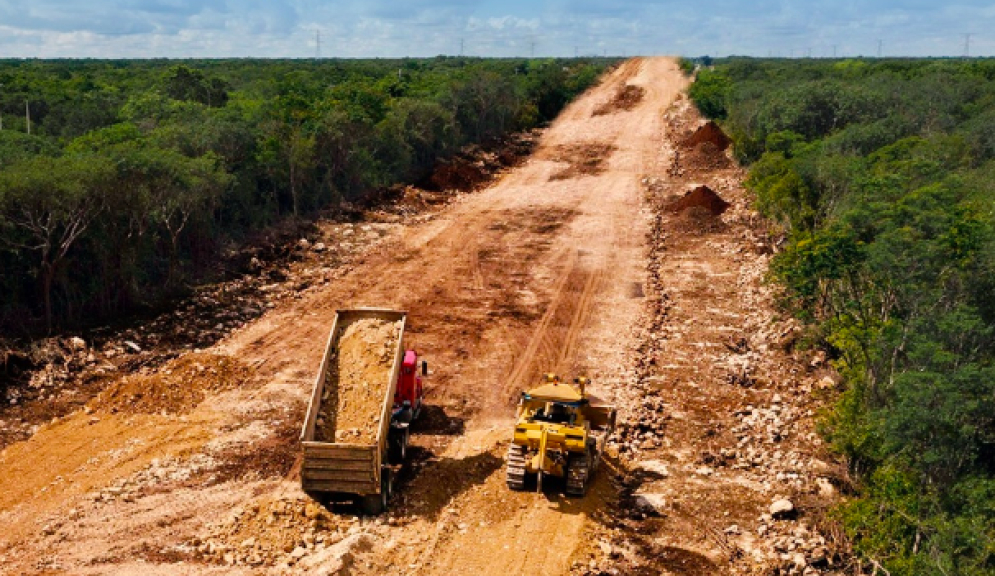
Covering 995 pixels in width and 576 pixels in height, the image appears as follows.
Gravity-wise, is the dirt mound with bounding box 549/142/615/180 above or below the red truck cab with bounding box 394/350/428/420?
above

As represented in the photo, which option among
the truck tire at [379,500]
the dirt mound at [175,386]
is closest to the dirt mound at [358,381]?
the truck tire at [379,500]

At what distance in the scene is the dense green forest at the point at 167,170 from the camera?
784 inches

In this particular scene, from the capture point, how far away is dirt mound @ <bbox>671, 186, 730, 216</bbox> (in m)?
34.5

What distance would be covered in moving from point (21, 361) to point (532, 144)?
39430 mm

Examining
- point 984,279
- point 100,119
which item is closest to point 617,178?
point 100,119

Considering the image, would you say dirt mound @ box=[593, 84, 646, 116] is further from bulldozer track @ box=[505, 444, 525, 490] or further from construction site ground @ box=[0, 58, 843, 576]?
bulldozer track @ box=[505, 444, 525, 490]

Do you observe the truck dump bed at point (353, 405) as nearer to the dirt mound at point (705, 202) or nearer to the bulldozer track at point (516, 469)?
the bulldozer track at point (516, 469)

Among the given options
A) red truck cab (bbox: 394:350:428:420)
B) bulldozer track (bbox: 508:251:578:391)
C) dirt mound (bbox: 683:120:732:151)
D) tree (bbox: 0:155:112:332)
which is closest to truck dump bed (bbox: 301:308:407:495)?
red truck cab (bbox: 394:350:428:420)

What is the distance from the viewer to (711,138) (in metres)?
49.3

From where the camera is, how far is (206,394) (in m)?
18.1

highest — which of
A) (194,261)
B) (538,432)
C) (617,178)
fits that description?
(617,178)

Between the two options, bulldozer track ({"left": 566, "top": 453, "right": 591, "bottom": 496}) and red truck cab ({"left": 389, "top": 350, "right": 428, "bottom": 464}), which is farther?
red truck cab ({"left": 389, "top": 350, "right": 428, "bottom": 464})

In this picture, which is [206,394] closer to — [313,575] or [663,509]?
[313,575]

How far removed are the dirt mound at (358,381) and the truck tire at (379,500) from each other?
26.8 inches
